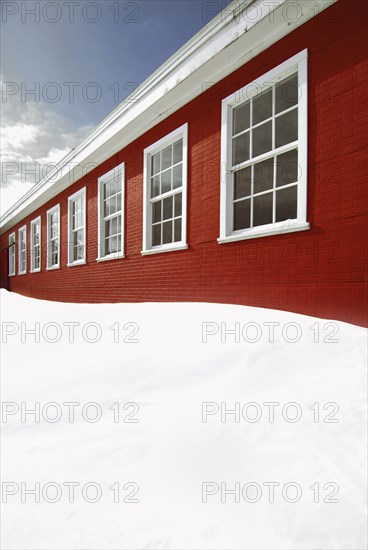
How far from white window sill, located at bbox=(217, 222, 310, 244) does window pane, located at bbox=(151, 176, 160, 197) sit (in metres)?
2.31

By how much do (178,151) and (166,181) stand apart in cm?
60

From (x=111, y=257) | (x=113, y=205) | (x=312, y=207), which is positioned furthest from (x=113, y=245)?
(x=312, y=207)

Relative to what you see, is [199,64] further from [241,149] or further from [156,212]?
[156,212]

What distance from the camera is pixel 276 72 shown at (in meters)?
4.25

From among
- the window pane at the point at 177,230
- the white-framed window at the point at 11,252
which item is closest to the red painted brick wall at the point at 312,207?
the window pane at the point at 177,230

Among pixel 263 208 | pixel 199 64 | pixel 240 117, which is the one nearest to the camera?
pixel 199 64

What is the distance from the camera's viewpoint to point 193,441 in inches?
73.5

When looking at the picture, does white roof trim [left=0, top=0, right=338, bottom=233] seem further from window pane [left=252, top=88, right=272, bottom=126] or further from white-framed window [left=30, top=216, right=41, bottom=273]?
white-framed window [left=30, top=216, right=41, bottom=273]

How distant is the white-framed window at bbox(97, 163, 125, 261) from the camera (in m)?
7.64

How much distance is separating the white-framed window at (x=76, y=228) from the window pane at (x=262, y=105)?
5745 mm

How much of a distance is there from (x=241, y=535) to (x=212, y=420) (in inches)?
29.7

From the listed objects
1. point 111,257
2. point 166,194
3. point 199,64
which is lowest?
point 111,257

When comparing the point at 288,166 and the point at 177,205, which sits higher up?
the point at 288,166

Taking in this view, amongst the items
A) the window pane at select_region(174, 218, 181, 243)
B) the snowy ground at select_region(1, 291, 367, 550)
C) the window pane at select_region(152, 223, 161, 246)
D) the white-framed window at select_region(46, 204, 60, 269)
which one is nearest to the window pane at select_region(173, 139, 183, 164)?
the window pane at select_region(174, 218, 181, 243)
